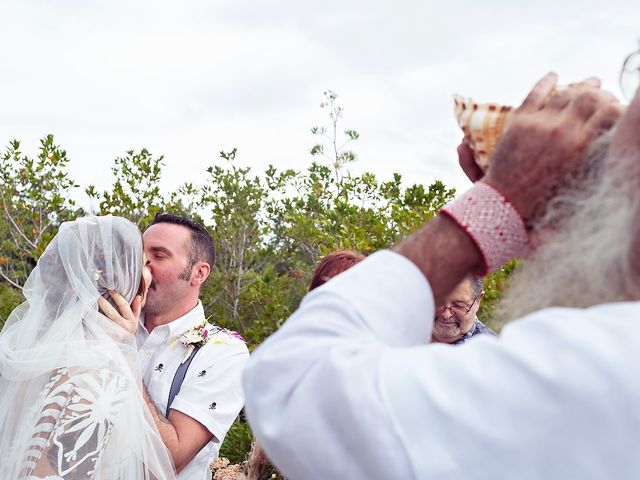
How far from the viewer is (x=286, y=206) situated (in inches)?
373

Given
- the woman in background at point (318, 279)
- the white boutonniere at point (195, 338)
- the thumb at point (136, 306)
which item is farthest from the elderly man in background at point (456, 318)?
the thumb at point (136, 306)

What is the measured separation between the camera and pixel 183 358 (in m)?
3.63

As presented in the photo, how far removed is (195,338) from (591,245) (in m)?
2.91

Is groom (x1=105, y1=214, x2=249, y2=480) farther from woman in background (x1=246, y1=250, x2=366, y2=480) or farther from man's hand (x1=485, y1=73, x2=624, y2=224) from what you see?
man's hand (x1=485, y1=73, x2=624, y2=224)

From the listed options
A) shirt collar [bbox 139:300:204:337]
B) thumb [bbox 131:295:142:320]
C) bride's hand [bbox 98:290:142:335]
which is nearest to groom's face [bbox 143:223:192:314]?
shirt collar [bbox 139:300:204:337]

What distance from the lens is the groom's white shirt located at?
3.38 metres

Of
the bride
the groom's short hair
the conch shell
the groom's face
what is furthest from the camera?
the groom's short hair

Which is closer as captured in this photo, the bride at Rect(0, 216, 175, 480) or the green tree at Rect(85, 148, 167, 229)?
the bride at Rect(0, 216, 175, 480)

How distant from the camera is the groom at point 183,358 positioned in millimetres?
3311

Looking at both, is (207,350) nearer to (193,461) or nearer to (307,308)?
(193,461)

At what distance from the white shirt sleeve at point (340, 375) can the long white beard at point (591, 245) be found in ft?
0.61

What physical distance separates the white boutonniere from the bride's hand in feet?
1.15

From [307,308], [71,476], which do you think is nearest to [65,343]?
[71,476]

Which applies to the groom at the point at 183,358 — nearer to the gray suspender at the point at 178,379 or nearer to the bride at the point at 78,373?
the gray suspender at the point at 178,379
